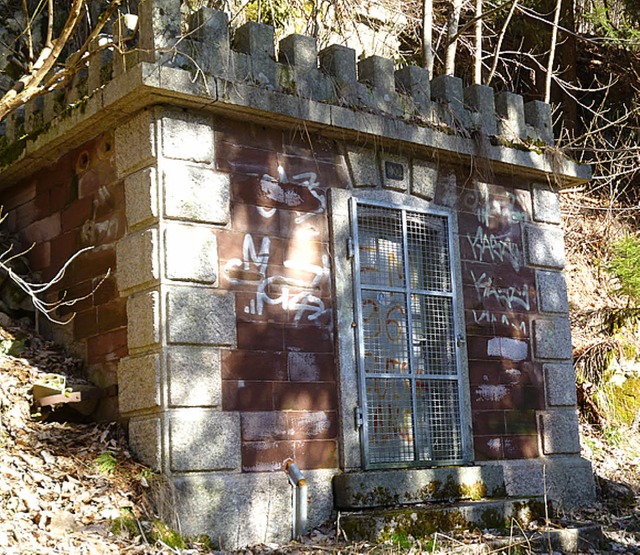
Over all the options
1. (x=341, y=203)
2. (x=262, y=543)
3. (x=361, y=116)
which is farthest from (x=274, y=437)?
(x=361, y=116)

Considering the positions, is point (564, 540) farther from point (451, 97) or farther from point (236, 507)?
point (451, 97)

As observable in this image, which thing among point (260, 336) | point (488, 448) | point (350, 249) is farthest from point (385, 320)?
point (488, 448)

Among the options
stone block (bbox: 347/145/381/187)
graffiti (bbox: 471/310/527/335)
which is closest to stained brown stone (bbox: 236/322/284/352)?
stone block (bbox: 347/145/381/187)

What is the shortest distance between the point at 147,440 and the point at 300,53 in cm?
351

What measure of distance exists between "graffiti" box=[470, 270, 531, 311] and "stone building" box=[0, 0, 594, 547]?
1.1 inches

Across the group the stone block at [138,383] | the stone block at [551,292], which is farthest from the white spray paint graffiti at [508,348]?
the stone block at [138,383]

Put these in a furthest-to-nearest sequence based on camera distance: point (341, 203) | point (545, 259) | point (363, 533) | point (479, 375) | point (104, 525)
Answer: point (545, 259)
point (479, 375)
point (341, 203)
point (363, 533)
point (104, 525)

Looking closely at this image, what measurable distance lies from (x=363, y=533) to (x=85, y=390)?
2547 mm

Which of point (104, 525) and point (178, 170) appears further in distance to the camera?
point (178, 170)

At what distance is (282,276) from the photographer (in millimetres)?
7926

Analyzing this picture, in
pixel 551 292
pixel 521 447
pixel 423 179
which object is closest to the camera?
pixel 423 179

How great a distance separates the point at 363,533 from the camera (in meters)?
7.28

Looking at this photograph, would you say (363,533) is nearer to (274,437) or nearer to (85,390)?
(274,437)

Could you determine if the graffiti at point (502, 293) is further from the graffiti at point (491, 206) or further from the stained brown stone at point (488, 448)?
the stained brown stone at point (488, 448)
